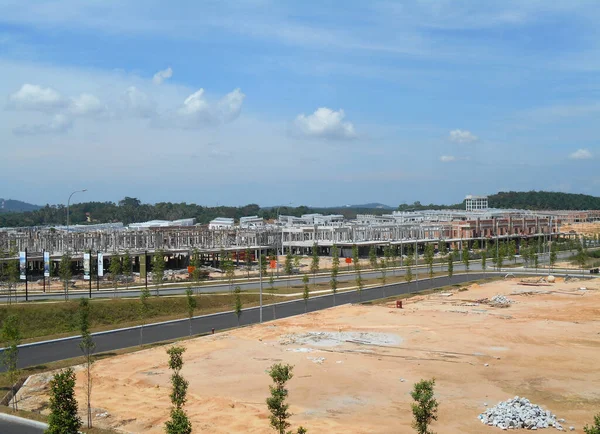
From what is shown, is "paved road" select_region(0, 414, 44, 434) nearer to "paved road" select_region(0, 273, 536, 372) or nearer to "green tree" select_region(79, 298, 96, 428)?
"green tree" select_region(79, 298, 96, 428)

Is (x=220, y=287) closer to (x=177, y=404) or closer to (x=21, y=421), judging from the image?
(x=21, y=421)

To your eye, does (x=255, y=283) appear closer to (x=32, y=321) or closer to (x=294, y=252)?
(x=32, y=321)

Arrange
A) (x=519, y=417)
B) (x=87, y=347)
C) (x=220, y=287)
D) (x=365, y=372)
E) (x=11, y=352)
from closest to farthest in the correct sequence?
(x=519, y=417), (x=11, y=352), (x=87, y=347), (x=365, y=372), (x=220, y=287)

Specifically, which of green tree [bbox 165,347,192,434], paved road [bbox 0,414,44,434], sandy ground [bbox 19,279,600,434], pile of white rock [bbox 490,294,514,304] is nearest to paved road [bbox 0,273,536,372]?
sandy ground [bbox 19,279,600,434]

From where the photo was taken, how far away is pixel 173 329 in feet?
143

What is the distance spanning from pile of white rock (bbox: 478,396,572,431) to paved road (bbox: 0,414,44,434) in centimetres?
1713

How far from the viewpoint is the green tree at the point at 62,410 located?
57.6ft

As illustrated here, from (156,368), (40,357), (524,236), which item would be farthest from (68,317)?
(524,236)

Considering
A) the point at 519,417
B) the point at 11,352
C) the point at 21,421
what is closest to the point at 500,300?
the point at 519,417

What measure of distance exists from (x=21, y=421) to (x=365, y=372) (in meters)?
16.9

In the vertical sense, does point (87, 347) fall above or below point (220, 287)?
above

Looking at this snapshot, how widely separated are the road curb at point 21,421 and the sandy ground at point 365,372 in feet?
7.35

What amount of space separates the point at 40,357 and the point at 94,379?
21.0 ft

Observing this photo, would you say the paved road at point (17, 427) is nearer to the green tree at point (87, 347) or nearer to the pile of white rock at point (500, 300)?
the green tree at point (87, 347)
